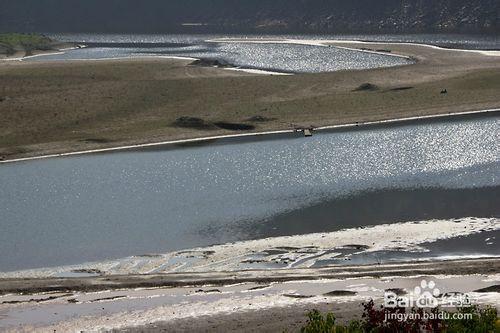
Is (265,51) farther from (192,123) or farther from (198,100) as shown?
(192,123)

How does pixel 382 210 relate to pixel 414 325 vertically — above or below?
below

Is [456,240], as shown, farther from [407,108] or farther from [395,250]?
[407,108]

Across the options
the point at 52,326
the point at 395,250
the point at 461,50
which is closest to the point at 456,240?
the point at 395,250

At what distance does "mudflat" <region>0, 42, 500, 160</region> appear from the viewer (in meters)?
69.5

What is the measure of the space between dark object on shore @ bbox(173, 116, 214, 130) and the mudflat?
0.26 feet

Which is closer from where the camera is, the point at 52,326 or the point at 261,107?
the point at 52,326

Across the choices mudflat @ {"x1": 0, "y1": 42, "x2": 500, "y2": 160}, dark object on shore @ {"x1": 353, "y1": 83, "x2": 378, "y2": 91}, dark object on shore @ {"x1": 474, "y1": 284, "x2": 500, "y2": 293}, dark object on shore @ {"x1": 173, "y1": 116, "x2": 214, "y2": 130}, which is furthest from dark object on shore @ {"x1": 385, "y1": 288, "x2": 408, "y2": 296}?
dark object on shore @ {"x1": 353, "y1": 83, "x2": 378, "y2": 91}

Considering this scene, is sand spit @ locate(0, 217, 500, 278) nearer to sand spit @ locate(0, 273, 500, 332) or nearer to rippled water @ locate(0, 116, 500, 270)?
rippled water @ locate(0, 116, 500, 270)

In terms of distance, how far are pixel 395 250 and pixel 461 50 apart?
84552 millimetres

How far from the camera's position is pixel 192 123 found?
7144 cm

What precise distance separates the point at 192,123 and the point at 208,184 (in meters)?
18.0

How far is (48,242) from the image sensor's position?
144ft

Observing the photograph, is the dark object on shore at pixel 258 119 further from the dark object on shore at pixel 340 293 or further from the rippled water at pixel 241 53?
the dark object on shore at pixel 340 293

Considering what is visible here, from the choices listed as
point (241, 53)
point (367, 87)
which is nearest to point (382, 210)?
point (367, 87)
